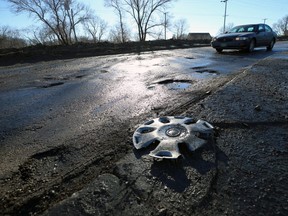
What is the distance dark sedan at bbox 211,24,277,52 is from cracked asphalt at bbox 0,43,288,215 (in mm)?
7333

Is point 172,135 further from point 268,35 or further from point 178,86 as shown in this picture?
point 268,35

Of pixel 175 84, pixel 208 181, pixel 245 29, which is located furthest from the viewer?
pixel 245 29

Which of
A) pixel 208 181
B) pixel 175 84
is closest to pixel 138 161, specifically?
pixel 208 181

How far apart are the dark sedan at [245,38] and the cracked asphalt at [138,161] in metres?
7.33

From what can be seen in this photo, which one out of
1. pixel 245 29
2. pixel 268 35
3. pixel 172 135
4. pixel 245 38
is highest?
pixel 245 29

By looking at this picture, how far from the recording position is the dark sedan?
9938 mm

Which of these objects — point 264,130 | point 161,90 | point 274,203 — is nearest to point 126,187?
point 274,203

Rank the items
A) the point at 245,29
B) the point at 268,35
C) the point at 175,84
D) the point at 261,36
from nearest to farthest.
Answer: the point at 175,84 < the point at 261,36 < the point at 245,29 < the point at 268,35

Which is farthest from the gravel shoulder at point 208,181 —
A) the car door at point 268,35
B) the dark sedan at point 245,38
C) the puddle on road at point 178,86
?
the car door at point 268,35

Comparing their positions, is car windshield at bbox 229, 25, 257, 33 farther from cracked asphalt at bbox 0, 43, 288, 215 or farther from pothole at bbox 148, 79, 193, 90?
cracked asphalt at bbox 0, 43, 288, 215

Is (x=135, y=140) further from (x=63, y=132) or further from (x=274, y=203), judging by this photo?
(x=274, y=203)

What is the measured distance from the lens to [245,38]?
985cm

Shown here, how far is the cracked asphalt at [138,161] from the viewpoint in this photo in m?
1.29

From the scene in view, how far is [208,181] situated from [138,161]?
556mm
